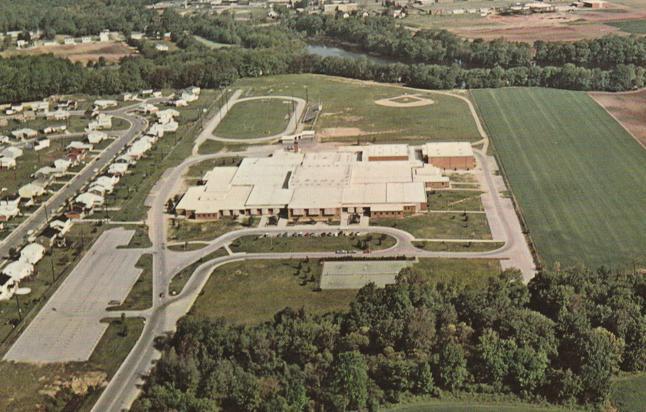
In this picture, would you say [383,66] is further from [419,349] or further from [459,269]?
[419,349]

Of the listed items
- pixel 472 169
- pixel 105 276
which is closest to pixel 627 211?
pixel 472 169

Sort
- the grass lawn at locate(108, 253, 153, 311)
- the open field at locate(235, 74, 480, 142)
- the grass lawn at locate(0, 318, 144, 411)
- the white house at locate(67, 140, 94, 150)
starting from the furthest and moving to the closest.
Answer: the open field at locate(235, 74, 480, 142)
the white house at locate(67, 140, 94, 150)
the grass lawn at locate(108, 253, 153, 311)
the grass lawn at locate(0, 318, 144, 411)

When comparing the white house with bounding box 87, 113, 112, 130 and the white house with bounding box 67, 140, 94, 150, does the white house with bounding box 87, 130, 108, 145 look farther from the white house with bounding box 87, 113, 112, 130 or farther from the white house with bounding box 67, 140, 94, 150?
the white house with bounding box 87, 113, 112, 130

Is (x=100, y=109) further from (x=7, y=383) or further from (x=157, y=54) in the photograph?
(x=7, y=383)

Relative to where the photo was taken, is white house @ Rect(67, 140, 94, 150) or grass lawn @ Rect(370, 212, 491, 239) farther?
white house @ Rect(67, 140, 94, 150)

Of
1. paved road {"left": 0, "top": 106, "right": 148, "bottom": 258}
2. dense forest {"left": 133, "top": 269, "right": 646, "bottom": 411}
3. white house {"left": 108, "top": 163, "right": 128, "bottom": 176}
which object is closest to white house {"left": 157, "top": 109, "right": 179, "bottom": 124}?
paved road {"left": 0, "top": 106, "right": 148, "bottom": 258}

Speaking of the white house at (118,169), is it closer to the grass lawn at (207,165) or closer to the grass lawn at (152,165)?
the grass lawn at (152,165)
